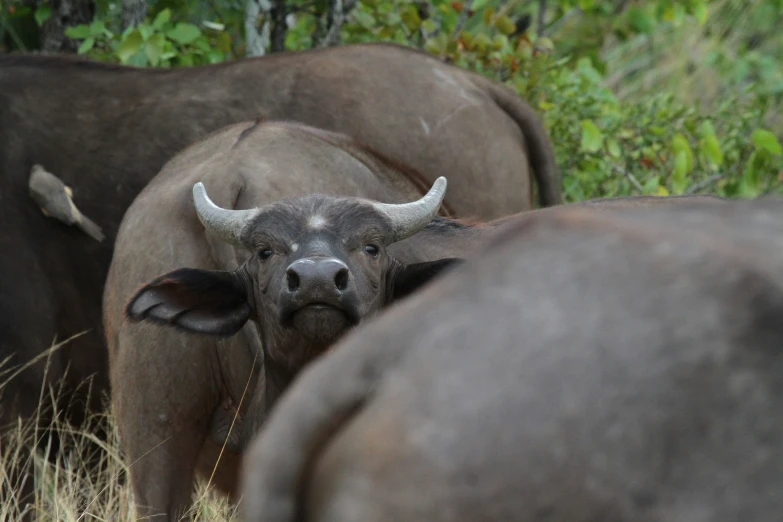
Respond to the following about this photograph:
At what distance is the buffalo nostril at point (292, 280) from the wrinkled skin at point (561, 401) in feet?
7.61

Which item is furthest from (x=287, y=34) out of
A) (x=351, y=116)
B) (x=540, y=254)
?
(x=540, y=254)

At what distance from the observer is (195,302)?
16.3 feet

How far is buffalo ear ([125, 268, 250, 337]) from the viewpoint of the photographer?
4.86m

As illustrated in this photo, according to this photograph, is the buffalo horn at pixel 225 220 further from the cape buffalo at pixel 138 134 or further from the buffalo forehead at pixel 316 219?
the cape buffalo at pixel 138 134

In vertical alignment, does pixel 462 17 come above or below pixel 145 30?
below

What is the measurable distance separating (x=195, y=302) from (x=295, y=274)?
711 millimetres

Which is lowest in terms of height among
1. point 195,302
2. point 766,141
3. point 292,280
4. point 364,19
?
point 766,141

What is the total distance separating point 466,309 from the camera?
2055 mm

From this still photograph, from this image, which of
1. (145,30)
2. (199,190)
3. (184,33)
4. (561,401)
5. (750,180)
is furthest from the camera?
(750,180)

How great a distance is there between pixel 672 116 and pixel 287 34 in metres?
2.93

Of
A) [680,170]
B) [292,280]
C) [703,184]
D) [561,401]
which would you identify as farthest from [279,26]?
[561,401]

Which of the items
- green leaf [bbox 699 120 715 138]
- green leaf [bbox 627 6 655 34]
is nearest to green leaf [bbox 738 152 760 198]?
green leaf [bbox 699 120 715 138]

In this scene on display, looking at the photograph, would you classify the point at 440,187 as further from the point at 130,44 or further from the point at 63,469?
the point at 130,44

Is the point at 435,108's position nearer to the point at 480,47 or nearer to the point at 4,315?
the point at 480,47
